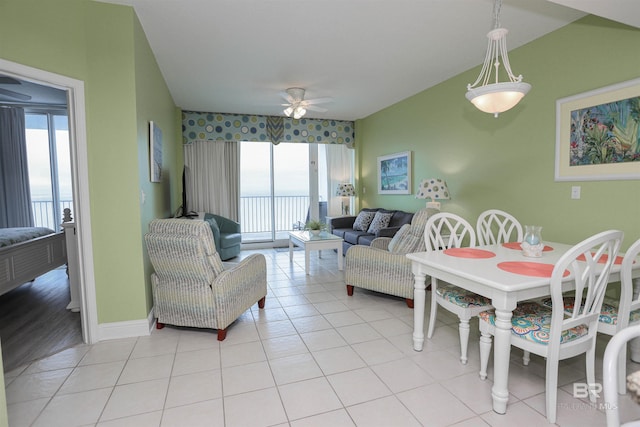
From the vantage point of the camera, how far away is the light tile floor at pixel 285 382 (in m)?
1.70

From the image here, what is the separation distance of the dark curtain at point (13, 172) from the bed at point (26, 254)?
3.83 ft

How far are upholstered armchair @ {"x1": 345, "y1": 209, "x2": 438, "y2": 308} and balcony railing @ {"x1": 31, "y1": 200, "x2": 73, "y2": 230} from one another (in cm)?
483

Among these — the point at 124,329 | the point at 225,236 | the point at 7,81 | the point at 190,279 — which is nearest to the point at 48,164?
the point at 7,81

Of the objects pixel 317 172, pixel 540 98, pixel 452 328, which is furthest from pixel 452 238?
pixel 317 172

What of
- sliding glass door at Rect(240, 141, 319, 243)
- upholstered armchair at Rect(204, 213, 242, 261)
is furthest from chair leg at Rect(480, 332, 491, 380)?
sliding glass door at Rect(240, 141, 319, 243)

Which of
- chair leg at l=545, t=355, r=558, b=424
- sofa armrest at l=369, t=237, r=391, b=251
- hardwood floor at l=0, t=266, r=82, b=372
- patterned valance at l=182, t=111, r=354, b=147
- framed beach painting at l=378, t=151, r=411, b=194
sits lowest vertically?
hardwood floor at l=0, t=266, r=82, b=372

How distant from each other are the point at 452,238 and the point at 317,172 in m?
4.36

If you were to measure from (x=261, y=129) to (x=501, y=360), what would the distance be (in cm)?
544

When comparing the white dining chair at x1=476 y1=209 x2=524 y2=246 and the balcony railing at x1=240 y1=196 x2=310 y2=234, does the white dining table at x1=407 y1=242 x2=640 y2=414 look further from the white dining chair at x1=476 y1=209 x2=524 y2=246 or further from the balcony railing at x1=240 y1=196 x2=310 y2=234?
the balcony railing at x1=240 y1=196 x2=310 y2=234

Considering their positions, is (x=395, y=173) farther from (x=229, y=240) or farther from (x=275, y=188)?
(x=229, y=240)

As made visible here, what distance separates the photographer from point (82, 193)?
7.89 ft

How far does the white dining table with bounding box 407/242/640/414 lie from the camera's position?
1.67 m

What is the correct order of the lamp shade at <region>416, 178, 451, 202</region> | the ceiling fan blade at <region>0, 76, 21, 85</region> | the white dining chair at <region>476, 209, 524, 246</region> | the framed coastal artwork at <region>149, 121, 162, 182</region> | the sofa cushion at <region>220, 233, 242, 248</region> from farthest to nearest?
the sofa cushion at <region>220, 233, 242, 248</region>, the lamp shade at <region>416, 178, 451, 202</region>, the ceiling fan blade at <region>0, 76, 21, 85</region>, the framed coastal artwork at <region>149, 121, 162, 182</region>, the white dining chair at <region>476, 209, 524, 246</region>

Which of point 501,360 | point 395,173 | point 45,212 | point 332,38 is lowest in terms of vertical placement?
point 501,360
